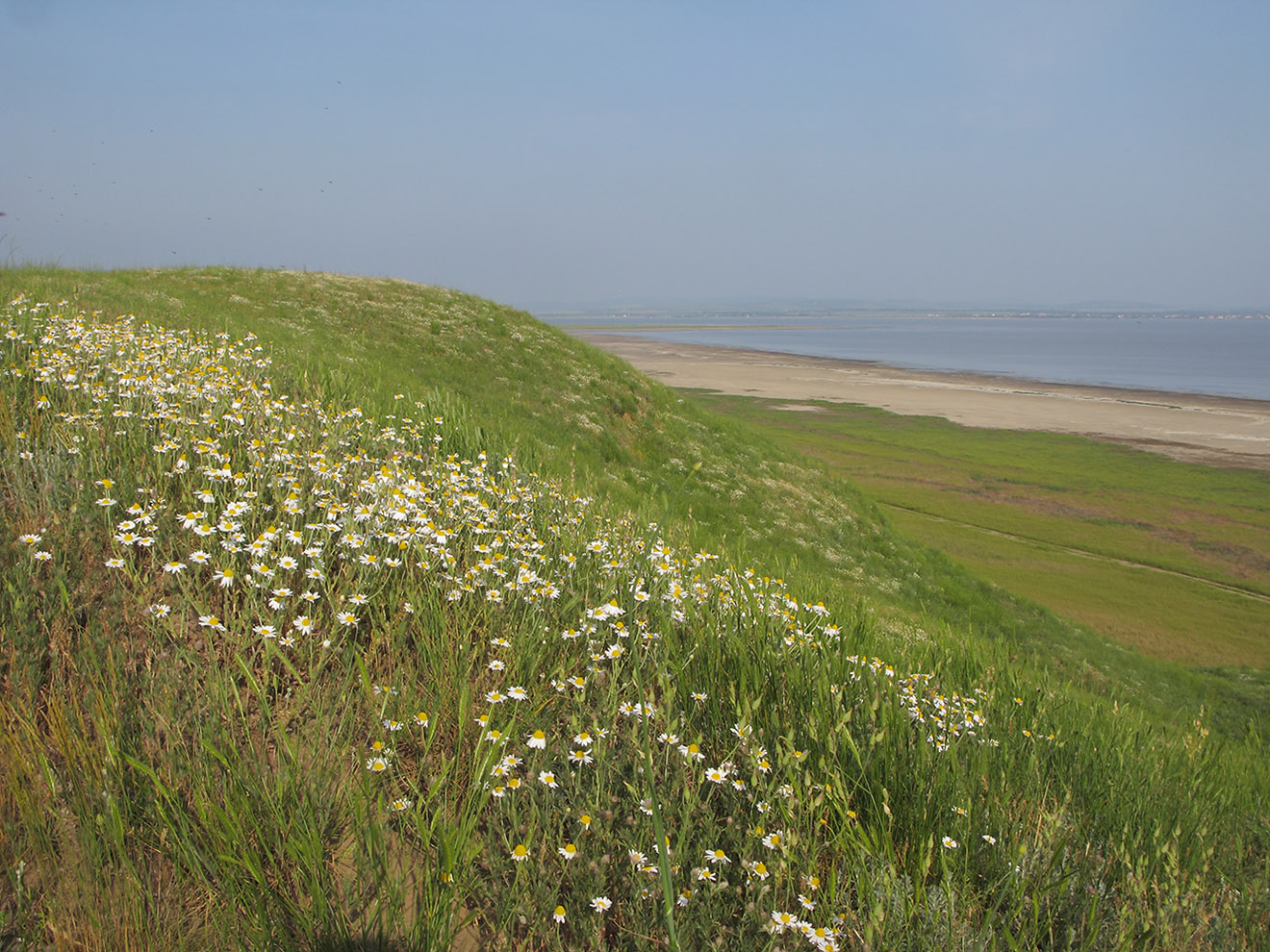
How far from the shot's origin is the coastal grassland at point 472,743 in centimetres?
258

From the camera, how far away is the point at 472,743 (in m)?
3.51

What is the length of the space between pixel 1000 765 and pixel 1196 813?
130cm

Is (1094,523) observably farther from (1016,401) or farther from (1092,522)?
(1016,401)

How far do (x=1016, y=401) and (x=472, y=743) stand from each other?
63.9 m

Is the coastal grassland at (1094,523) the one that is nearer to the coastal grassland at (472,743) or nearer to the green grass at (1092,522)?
the green grass at (1092,522)

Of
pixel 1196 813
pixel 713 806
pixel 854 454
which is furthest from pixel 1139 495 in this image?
pixel 713 806

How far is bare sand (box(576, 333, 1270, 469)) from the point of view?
43.4 metres

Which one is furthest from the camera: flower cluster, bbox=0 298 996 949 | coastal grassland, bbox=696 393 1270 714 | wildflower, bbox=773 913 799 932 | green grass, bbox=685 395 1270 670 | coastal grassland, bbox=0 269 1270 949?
green grass, bbox=685 395 1270 670

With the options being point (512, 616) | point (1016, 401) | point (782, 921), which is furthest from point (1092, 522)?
point (1016, 401)

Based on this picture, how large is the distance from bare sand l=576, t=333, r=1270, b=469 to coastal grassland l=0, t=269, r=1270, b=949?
37.2m

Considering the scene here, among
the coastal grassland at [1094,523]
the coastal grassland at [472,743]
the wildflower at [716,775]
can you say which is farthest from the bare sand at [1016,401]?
the wildflower at [716,775]

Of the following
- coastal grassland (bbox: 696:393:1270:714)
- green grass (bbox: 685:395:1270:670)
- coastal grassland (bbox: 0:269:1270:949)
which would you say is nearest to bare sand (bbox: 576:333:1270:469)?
coastal grassland (bbox: 696:393:1270:714)

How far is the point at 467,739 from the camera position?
3.51 metres

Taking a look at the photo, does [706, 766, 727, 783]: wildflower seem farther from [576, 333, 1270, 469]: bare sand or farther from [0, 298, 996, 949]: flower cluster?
[576, 333, 1270, 469]: bare sand
